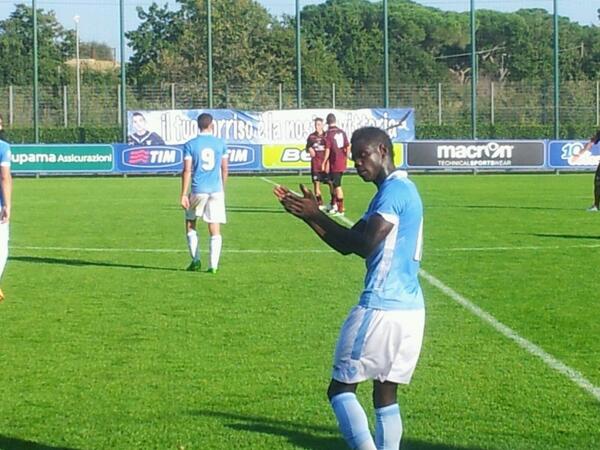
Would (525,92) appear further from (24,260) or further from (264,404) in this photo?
(264,404)

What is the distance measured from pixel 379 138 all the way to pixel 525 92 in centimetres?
4705

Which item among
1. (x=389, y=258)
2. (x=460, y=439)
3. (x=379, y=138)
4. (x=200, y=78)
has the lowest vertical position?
(x=460, y=439)

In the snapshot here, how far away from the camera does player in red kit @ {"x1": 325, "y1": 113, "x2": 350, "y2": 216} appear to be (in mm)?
24922

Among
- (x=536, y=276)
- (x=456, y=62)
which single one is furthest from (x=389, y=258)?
(x=456, y=62)

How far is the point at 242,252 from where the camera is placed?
→ 1792cm

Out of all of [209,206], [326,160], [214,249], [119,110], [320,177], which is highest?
[119,110]

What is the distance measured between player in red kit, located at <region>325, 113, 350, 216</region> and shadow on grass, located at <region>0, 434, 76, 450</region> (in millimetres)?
17578

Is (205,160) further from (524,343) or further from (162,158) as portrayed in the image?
(162,158)

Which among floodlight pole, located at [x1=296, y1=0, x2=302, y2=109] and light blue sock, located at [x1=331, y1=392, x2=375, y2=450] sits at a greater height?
floodlight pole, located at [x1=296, y1=0, x2=302, y2=109]

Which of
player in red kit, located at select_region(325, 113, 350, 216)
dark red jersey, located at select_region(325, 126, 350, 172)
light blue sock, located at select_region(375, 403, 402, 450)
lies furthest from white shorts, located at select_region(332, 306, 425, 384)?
dark red jersey, located at select_region(325, 126, 350, 172)

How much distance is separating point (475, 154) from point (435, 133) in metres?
7.91

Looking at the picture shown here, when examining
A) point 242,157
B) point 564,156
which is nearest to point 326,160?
point 242,157

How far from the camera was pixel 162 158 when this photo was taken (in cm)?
4509

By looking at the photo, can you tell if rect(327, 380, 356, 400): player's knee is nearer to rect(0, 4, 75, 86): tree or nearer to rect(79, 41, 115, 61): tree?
rect(0, 4, 75, 86): tree
